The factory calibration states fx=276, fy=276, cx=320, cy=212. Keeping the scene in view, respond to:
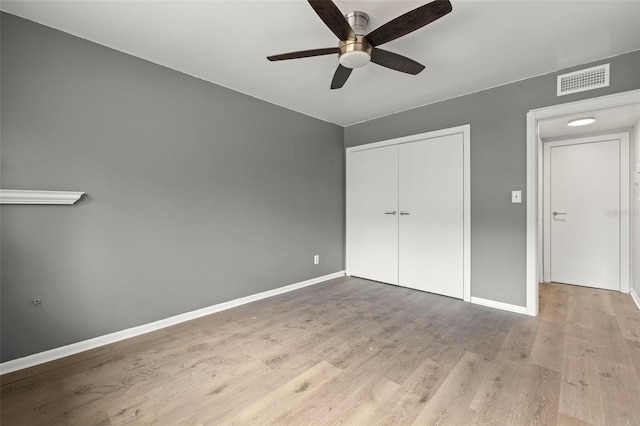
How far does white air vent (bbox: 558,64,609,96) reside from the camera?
2318 millimetres

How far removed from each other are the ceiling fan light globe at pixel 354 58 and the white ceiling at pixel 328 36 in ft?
0.91

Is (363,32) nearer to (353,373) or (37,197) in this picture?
(353,373)

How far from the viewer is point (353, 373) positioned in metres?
1.76

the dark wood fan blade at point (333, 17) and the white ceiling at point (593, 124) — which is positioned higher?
the dark wood fan blade at point (333, 17)

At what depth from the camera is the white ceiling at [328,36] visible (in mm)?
1748

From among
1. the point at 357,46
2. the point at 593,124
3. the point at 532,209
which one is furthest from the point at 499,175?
the point at 357,46

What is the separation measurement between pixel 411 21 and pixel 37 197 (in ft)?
8.47

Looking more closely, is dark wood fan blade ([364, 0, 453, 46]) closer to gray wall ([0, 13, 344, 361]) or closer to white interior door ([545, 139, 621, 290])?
gray wall ([0, 13, 344, 361])

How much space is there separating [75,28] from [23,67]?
0.43 m

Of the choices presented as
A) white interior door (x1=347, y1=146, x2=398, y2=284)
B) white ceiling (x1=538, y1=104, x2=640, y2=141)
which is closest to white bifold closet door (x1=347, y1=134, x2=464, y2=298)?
white interior door (x1=347, y1=146, x2=398, y2=284)

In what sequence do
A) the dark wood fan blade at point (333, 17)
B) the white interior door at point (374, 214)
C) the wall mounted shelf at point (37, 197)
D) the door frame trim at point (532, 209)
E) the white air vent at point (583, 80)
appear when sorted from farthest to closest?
1. the white interior door at point (374, 214)
2. the door frame trim at point (532, 209)
3. the white air vent at point (583, 80)
4. the wall mounted shelf at point (37, 197)
5. the dark wood fan blade at point (333, 17)

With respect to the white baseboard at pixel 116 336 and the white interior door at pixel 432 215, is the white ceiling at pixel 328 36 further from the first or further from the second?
the white baseboard at pixel 116 336

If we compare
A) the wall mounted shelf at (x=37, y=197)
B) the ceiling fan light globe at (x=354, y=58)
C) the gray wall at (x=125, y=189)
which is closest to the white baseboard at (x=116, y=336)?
the gray wall at (x=125, y=189)

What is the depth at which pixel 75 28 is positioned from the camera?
6.41ft
